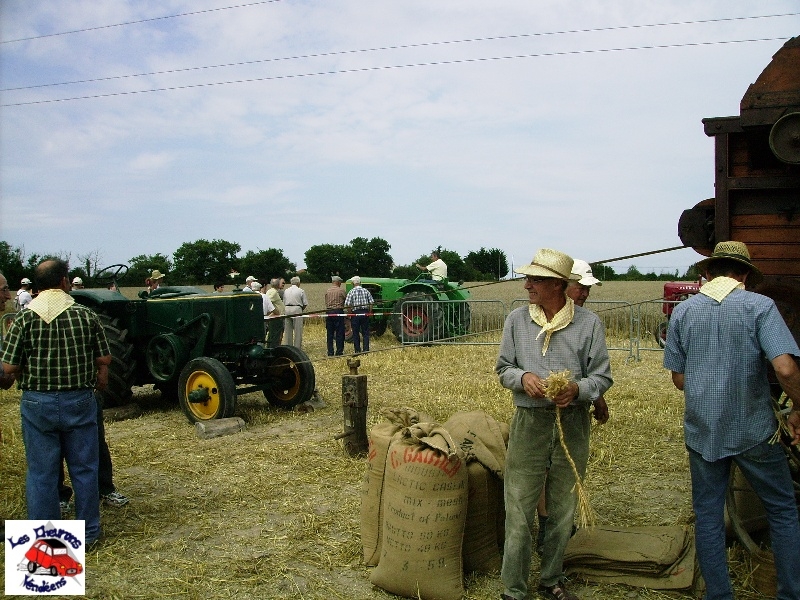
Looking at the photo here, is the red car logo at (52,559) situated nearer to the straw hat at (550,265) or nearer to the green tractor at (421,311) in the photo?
the straw hat at (550,265)

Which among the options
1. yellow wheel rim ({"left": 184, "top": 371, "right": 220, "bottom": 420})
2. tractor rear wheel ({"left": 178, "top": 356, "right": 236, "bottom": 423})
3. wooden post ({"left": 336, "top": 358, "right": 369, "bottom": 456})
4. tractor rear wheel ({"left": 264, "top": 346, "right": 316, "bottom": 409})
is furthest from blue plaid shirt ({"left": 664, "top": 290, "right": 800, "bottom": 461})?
tractor rear wheel ({"left": 264, "top": 346, "right": 316, "bottom": 409})

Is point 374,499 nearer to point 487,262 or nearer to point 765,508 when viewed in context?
point 765,508

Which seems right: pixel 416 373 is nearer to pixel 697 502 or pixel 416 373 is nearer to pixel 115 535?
pixel 115 535

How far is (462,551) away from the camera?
3.77 m

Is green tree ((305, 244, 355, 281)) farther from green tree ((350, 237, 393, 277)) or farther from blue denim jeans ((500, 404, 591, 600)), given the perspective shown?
blue denim jeans ((500, 404, 591, 600))

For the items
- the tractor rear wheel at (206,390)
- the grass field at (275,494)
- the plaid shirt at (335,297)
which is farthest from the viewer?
the plaid shirt at (335,297)

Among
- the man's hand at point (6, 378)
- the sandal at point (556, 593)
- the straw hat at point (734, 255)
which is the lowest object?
the sandal at point (556, 593)

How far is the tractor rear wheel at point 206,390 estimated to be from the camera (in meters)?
7.41

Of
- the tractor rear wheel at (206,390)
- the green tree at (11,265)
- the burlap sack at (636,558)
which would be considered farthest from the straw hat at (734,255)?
the green tree at (11,265)

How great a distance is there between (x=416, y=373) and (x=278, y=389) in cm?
321

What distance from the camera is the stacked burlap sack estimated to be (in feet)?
11.7

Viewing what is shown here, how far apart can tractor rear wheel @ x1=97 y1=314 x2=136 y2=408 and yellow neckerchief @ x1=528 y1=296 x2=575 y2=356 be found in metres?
5.89

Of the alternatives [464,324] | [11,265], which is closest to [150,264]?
[11,265]

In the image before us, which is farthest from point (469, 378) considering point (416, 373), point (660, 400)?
point (660, 400)
